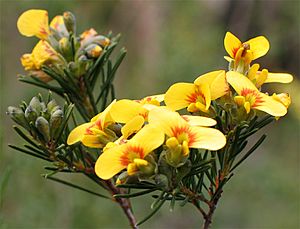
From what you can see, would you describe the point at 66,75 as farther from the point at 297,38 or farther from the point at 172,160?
the point at 297,38

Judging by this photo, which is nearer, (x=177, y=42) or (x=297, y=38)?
(x=177, y=42)

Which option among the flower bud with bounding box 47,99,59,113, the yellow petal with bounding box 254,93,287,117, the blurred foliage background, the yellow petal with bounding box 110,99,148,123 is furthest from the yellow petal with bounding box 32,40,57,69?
the blurred foliage background

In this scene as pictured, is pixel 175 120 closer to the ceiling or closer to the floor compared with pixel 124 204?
closer to the ceiling

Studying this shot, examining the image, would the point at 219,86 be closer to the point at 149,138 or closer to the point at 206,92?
the point at 206,92

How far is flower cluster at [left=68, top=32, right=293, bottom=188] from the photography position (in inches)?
24.3

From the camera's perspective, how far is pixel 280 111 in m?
0.66

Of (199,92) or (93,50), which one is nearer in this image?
(199,92)

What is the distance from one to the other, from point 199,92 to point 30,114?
0.23 metres

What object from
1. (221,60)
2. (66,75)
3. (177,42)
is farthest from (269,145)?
(66,75)

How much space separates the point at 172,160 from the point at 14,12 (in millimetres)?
2276

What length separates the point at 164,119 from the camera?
0.62 meters

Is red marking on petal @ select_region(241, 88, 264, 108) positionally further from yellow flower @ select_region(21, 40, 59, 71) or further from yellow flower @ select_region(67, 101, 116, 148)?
yellow flower @ select_region(21, 40, 59, 71)

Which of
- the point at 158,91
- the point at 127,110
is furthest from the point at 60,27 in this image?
the point at 158,91

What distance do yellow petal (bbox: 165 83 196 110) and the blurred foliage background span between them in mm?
1126
